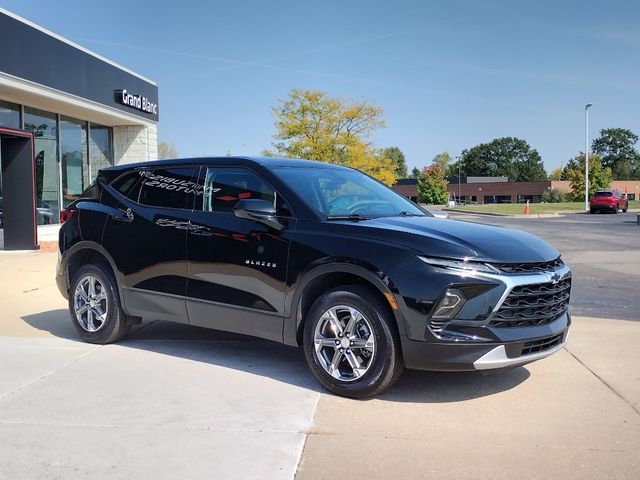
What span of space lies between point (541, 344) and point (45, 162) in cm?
1668

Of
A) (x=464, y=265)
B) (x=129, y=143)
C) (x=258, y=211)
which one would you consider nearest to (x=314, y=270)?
(x=258, y=211)

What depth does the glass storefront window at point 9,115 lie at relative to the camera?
51.5 ft

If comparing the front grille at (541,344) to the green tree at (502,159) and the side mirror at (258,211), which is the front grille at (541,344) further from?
the green tree at (502,159)

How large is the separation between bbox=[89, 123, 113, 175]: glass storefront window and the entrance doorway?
18.5ft

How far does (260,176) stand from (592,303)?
18.8ft

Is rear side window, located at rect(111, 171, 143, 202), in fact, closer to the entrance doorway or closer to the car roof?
the car roof

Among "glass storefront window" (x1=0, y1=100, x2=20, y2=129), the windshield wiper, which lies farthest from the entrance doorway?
the windshield wiper

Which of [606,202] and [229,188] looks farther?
[606,202]

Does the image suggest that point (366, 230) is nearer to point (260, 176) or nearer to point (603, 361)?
point (260, 176)

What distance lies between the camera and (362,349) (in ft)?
14.6

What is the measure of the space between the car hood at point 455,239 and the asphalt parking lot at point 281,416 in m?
1.12

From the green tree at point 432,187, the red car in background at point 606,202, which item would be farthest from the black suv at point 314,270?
the green tree at point 432,187

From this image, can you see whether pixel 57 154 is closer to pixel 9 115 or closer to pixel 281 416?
pixel 9 115

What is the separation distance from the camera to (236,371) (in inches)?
207
